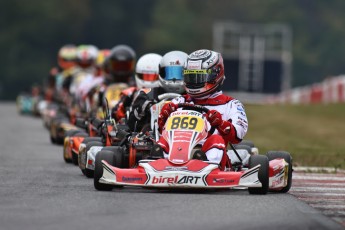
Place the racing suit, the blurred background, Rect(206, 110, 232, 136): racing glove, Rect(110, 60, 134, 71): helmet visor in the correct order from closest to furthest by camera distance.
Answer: the racing suit → Rect(206, 110, 232, 136): racing glove → Rect(110, 60, 134, 71): helmet visor → the blurred background

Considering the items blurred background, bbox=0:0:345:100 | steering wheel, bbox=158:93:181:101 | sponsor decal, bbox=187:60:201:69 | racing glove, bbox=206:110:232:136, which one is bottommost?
blurred background, bbox=0:0:345:100

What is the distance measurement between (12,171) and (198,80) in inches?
Result: 103

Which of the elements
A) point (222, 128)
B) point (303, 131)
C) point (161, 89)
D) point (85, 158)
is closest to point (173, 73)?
point (161, 89)


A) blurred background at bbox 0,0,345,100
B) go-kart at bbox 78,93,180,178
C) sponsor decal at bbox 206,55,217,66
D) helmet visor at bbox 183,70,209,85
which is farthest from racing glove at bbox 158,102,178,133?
blurred background at bbox 0,0,345,100

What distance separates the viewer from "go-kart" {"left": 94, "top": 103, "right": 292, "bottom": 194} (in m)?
11.0

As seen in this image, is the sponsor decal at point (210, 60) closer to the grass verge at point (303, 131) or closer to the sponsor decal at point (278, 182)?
the sponsor decal at point (278, 182)

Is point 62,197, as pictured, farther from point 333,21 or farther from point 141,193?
point 333,21

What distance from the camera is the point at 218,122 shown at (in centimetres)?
1177

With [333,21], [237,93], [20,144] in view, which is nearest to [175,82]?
[20,144]

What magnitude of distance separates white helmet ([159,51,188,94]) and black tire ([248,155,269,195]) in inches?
94.3

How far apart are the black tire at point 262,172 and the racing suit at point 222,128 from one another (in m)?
0.32

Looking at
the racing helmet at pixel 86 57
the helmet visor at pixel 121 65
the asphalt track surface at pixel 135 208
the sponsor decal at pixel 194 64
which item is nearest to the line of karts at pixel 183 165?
the asphalt track surface at pixel 135 208

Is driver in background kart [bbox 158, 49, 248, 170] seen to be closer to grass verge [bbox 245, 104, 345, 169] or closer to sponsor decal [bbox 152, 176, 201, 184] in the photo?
sponsor decal [bbox 152, 176, 201, 184]

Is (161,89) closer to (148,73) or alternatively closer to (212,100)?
(148,73)
